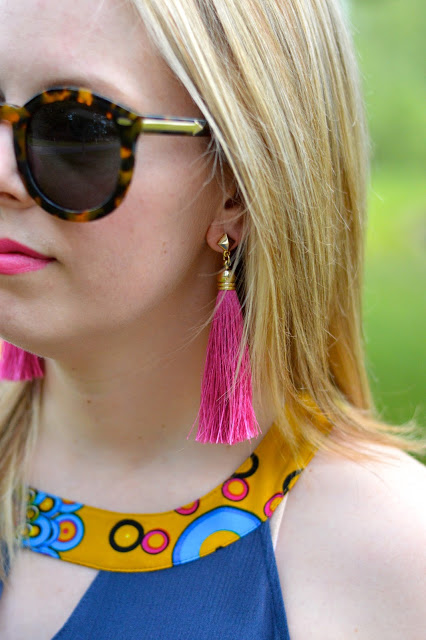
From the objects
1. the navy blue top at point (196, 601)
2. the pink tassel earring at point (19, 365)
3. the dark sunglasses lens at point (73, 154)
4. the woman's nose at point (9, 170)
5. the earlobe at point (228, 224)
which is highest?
the earlobe at point (228, 224)

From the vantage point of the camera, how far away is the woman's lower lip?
1.17 metres

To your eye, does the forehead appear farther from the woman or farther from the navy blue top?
the navy blue top

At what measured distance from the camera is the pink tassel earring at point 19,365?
5.49 ft

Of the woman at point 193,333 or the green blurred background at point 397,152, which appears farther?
the green blurred background at point 397,152

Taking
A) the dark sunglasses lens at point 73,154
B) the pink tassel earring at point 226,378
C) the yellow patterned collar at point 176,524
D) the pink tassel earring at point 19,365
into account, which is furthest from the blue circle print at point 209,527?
the dark sunglasses lens at point 73,154

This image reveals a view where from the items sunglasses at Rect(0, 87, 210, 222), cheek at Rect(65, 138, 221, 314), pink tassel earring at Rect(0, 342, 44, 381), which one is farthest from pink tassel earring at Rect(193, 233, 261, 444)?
pink tassel earring at Rect(0, 342, 44, 381)

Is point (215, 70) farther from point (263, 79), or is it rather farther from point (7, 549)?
point (7, 549)

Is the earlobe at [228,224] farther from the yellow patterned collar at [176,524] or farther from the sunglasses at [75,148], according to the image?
Answer: the yellow patterned collar at [176,524]

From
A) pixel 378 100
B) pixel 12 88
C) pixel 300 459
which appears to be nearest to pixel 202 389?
pixel 300 459

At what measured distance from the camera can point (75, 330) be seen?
124cm

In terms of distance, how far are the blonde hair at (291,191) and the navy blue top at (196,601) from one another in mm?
240

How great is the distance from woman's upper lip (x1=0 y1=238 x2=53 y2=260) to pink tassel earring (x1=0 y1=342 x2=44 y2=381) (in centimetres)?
54

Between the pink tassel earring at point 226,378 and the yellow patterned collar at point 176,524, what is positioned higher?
the pink tassel earring at point 226,378

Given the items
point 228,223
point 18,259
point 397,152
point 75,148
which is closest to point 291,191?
point 228,223
